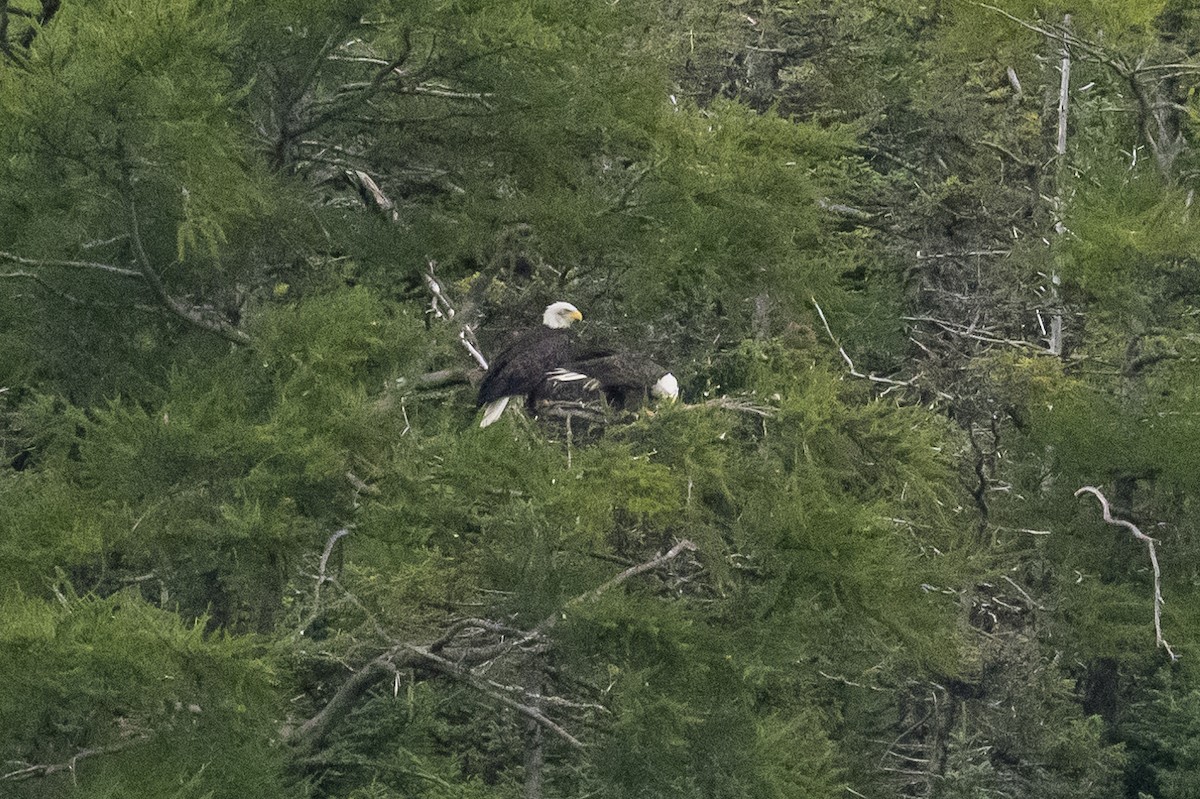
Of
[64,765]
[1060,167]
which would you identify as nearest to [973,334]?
[1060,167]

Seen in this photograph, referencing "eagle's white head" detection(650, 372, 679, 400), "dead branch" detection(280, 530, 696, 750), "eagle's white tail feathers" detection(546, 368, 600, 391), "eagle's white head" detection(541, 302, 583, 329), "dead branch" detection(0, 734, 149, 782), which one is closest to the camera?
"dead branch" detection(0, 734, 149, 782)

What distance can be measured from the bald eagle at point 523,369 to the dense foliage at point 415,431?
21cm

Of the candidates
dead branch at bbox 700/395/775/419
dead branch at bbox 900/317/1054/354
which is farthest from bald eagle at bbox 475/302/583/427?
dead branch at bbox 900/317/1054/354

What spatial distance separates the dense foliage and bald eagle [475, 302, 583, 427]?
213 millimetres

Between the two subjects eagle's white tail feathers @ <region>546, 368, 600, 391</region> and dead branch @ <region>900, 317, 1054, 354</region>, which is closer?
eagle's white tail feathers @ <region>546, 368, 600, 391</region>

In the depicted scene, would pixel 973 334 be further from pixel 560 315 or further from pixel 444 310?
pixel 444 310

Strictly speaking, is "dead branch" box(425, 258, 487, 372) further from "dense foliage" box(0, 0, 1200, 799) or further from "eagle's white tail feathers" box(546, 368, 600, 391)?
"eagle's white tail feathers" box(546, 368, 600, 391)

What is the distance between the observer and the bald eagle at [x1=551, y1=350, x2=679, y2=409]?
9883 mm

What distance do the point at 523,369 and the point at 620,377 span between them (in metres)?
0.51

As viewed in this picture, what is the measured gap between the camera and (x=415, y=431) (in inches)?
366

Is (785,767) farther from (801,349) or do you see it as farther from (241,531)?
(241,531)

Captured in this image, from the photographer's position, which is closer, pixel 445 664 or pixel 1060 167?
pixel 445 664

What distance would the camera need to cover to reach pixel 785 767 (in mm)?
10734

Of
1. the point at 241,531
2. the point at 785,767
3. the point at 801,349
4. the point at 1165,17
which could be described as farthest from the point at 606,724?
the point at 1165,17
